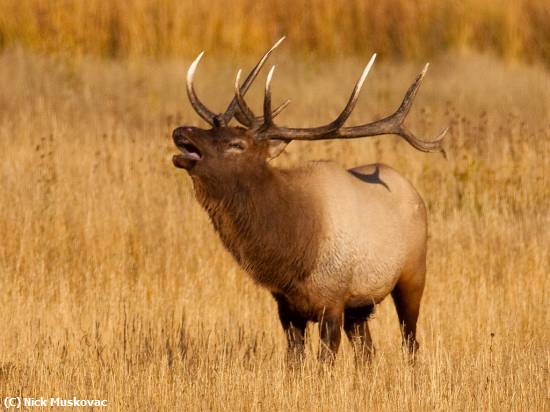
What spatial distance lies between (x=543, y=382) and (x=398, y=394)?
32.8 inches

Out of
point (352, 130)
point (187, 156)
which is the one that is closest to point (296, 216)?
point (352, 130)

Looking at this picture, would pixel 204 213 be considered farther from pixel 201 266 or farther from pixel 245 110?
pixel 245 110

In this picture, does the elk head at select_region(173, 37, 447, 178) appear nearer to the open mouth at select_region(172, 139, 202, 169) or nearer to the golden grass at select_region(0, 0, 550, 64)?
the open mouth at select_region(172, 139, 202, 169)

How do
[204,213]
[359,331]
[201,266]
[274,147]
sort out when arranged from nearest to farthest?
1. [274,147]
2. [359,331]
3. [201,266]
4. [204,213]

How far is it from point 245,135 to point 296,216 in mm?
589

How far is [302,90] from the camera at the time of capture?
712 inches

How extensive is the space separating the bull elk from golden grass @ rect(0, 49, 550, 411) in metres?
0.37

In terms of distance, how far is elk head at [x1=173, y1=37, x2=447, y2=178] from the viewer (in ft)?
25.6

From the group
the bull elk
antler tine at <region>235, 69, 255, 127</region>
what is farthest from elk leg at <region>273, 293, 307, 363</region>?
antler tine at <region>235, 69, 255, 127</region>

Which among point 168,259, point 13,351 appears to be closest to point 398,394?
point 13,351

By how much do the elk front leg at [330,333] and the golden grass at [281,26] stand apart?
11399 millimetres

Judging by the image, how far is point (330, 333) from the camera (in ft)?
26.1

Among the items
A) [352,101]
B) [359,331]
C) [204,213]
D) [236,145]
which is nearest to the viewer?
[236,145]

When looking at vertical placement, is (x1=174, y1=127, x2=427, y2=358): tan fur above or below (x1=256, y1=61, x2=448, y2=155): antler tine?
below
